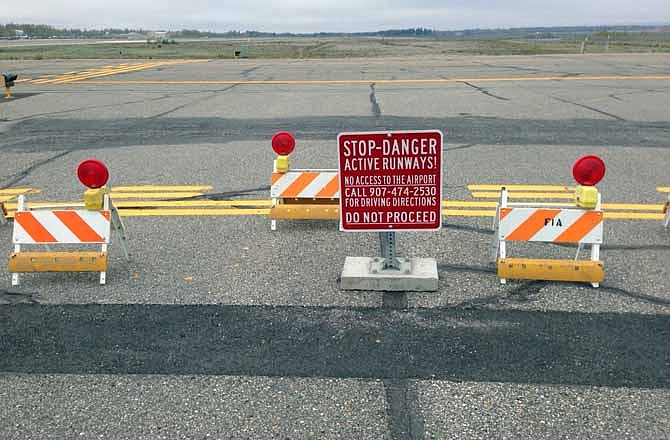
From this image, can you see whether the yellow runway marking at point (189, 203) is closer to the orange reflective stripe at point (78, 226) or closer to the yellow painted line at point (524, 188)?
the orange reflective stripe at point (78, 226)

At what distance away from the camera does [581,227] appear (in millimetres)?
4812

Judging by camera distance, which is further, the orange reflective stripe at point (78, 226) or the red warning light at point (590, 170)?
the orange reflective stripe at point (78, 226)

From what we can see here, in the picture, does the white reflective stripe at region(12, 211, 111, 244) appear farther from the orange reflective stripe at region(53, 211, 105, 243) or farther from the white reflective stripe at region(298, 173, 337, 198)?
the white reflective stripe at region(298, 173, 337, 198)

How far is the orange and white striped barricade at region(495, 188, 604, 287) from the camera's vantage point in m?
4.71

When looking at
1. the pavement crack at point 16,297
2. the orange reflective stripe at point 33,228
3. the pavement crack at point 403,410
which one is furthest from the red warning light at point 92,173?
the pavement crack at point 403,410

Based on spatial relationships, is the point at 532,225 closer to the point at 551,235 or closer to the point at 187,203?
the point at 551,235

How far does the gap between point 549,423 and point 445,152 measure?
7.40 m

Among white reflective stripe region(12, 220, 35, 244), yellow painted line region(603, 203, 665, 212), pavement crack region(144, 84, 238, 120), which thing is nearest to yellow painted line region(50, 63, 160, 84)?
pavement crack region(144, 84, 238, 120)

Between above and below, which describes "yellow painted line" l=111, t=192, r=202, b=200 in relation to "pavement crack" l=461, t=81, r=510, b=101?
below

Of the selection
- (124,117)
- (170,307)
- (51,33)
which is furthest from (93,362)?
(51,33)

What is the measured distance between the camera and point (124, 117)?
46.7 feet

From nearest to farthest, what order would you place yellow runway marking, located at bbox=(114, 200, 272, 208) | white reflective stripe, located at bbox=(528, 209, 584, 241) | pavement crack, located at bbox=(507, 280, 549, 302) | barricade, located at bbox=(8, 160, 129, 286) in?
1. pavement crack, located at bbox=(507, 280, 549, 302)
2. white reflective stripe, located at bbox=(528, 209, 584, 241)
3. barricade, located at bbox=(8, 160, 129, 286)
4. yellow runway marking, located at bbox=(114, 200, 272, 208)

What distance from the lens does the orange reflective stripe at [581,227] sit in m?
4.78

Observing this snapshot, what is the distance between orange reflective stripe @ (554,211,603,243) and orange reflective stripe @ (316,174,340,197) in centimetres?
240
